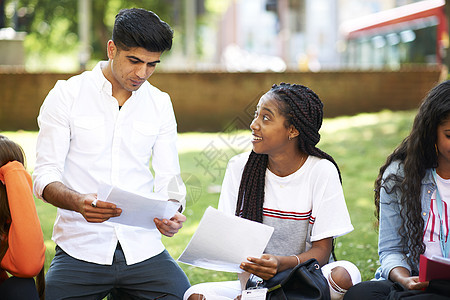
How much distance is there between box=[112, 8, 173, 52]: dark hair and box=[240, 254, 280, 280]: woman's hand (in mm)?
1147

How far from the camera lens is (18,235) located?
8.91 ft

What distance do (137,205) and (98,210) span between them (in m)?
0.17

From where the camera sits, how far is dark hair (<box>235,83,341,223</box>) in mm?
2998

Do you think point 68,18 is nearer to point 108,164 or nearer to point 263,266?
point 108,164

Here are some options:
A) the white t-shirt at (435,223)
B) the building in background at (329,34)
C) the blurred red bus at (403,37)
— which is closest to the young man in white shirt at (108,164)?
the white t-shirt at (435,223)

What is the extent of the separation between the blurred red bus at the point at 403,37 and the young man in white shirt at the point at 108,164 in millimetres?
10704

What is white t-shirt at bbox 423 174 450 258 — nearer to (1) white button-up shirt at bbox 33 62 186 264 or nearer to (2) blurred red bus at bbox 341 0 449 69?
(1) white button-up shirt at bbox 33 62 186 264

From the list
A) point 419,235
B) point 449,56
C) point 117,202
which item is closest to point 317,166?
point 419,235

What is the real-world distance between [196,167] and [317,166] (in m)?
5.30

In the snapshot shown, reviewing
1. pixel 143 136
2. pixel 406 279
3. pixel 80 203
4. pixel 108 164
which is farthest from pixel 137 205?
pixel 406 279

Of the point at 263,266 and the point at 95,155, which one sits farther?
the point at 95,155

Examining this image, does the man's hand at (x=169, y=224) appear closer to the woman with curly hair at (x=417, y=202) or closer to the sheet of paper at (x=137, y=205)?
the sheet of paper at (x=137, y=205)

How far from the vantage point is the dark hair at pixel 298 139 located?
2998 millimetres

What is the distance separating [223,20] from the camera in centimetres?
4781
